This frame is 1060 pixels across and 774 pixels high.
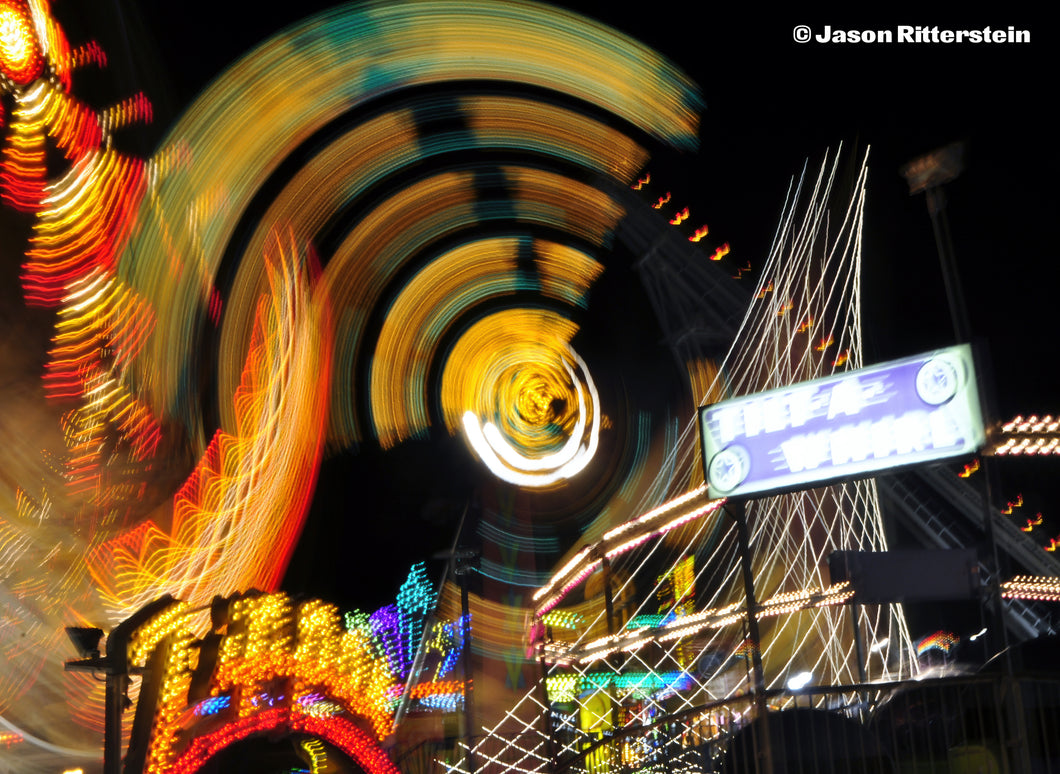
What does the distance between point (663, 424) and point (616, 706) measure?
52.6 ft

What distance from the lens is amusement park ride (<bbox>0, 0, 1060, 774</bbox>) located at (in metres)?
18.3

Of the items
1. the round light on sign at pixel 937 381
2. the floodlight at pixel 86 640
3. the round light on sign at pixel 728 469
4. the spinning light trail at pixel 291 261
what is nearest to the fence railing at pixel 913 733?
the round light on sign at pixel 728 469

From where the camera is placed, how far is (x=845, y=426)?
10.1 metres

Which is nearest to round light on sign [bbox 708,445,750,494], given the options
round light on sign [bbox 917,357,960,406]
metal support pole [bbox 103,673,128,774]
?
round light on sign [bbox 917,357,960,406]

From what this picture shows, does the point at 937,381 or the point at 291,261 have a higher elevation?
the point at 291,261

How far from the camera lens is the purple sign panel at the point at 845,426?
381 inches

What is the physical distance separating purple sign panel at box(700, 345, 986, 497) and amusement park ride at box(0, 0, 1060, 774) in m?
1.69

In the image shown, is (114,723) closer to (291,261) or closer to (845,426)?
(845,426)

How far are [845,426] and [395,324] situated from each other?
54.3 feet

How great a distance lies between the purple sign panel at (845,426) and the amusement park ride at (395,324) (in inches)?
66.6

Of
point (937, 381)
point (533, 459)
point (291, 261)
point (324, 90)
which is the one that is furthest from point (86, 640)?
point (324, 90)

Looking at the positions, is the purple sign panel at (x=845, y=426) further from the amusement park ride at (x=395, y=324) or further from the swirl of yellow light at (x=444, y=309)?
the swirl of yellow light at (x=444, y=309)

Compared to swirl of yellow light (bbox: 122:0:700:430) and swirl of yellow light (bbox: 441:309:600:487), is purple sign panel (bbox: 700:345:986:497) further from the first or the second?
swirl of yellow light (bbox: 441:309:600:487)

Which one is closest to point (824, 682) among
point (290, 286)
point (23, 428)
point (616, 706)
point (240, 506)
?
point (616, 706)
